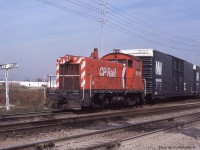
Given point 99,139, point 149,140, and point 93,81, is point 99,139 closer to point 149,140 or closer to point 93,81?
point 149,140

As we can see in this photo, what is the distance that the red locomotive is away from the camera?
17.1 metres

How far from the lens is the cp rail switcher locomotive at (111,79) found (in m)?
17.2

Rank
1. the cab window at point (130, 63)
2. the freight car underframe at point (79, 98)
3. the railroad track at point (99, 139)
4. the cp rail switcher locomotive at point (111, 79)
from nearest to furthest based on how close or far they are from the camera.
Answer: the railroad track at point (99, 139), the freight car underframe at point (79, 98), the cp rail switcher locomotive at point (111, 79), the cab window at point (130, 63)

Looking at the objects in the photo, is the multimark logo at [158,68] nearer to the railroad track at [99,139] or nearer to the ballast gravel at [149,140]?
the railroad track at [99,139]

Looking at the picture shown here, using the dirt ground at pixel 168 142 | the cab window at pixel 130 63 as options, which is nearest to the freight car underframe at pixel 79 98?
the cab window at pixel 130 63

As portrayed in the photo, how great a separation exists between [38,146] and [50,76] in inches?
414

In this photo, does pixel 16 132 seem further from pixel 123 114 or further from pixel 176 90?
pixel 176 90

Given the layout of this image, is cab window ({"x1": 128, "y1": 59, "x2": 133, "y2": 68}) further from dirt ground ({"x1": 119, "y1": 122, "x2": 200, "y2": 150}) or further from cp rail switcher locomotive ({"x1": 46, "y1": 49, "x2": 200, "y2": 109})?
dirt ground ({"x1": 119, "y1": 122, "x2": 200, "y2": 150})

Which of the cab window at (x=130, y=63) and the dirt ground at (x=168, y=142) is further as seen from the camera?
the cab window at (x=130, y=63)

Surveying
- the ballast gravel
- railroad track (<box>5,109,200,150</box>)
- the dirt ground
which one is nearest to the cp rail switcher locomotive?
railroad track (<box>5,109,200,150</box>)

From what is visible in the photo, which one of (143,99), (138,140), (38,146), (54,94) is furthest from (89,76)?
(38,146)

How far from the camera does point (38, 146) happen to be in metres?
7.91

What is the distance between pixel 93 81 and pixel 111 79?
1888mm

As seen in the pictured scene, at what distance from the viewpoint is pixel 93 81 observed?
18.0 m
